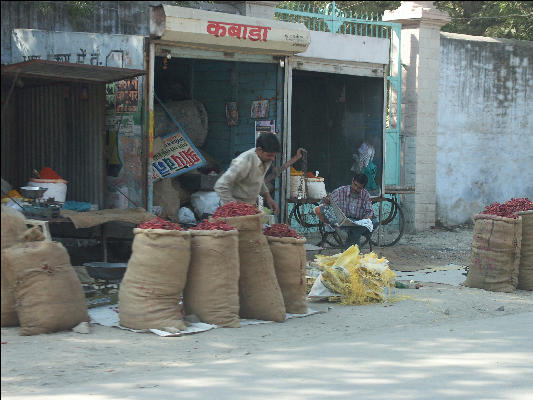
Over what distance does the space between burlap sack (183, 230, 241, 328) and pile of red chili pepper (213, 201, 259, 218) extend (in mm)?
326

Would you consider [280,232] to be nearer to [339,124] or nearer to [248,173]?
[248,173]

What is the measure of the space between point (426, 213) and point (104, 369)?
Answer: 10610 mm

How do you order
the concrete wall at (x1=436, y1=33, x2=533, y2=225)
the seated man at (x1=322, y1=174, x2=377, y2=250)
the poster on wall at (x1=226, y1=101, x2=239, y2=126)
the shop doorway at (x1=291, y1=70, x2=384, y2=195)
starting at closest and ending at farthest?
the seated man at (x1=322, y1=174, x2=377, y2=250) → the poster on wall at (x1=226, y1=101, x2=239, y2=126) → the shop doorway at (x1=291, y1=70, x2=384, y2=195) → the concrete wall at (x1=436, y1=33, x2=533, y2=225)

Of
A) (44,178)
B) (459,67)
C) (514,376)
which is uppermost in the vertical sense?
(459,67)

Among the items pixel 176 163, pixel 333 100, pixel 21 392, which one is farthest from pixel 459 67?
pixel 21 392

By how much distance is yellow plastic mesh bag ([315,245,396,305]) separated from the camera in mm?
8031

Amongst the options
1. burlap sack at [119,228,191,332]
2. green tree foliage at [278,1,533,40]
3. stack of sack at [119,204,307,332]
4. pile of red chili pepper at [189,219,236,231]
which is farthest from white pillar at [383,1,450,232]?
burlap sack at [119,228,191,332]

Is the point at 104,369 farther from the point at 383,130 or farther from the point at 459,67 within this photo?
the point at 459,67


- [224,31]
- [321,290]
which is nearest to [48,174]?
[224,31]

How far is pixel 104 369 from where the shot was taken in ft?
17.2

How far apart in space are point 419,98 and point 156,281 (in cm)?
950

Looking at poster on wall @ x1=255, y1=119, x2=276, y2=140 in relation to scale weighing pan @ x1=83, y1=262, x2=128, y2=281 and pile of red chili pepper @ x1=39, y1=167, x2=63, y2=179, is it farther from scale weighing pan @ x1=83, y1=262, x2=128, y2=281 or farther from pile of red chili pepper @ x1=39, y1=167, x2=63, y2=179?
scale weighing pan @ x1=83, y1=262, x2=128, y2=281

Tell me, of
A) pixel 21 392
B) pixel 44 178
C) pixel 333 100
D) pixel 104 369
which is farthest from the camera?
pixel 333 100

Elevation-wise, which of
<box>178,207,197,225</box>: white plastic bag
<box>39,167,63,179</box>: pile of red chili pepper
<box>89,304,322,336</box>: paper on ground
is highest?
<box>39,167,63,179</box>: pile of red chili pepper
